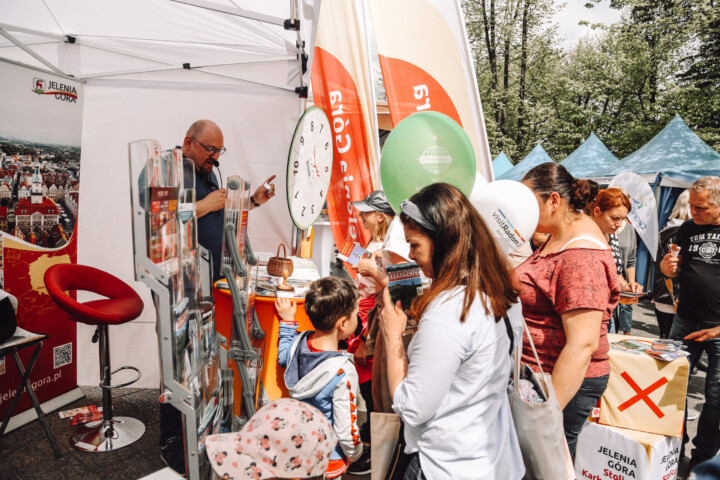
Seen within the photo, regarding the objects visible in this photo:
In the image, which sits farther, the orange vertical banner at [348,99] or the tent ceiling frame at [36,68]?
the orange vertical banner at [348,99]

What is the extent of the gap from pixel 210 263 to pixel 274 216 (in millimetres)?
2195

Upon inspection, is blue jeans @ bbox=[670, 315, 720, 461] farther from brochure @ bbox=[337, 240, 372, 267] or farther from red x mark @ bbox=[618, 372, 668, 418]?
brochure @ bbox=[337, 240, 372, 267]

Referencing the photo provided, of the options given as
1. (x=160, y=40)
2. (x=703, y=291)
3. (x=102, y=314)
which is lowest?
(x=102, y=314)

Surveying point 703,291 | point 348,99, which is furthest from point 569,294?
point 348,99

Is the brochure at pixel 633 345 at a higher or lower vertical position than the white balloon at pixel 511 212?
lower

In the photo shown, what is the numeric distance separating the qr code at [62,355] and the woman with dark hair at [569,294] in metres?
3.52

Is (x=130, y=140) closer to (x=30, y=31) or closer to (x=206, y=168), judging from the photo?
(x=30, y=31)

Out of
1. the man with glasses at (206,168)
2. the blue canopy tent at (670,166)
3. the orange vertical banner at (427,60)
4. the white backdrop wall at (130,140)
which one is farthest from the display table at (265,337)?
the blue canopy tent at (670,166)

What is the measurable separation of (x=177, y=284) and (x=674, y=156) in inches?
366

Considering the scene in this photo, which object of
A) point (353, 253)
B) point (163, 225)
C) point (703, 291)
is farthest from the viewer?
point (703, 291)

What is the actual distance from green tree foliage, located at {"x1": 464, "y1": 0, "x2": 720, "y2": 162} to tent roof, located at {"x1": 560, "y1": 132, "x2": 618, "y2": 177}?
5019 mm

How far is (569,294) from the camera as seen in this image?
1635mm

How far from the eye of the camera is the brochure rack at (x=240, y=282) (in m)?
2.08

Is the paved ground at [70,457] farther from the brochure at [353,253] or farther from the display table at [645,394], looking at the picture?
the brochure at [353,253]
